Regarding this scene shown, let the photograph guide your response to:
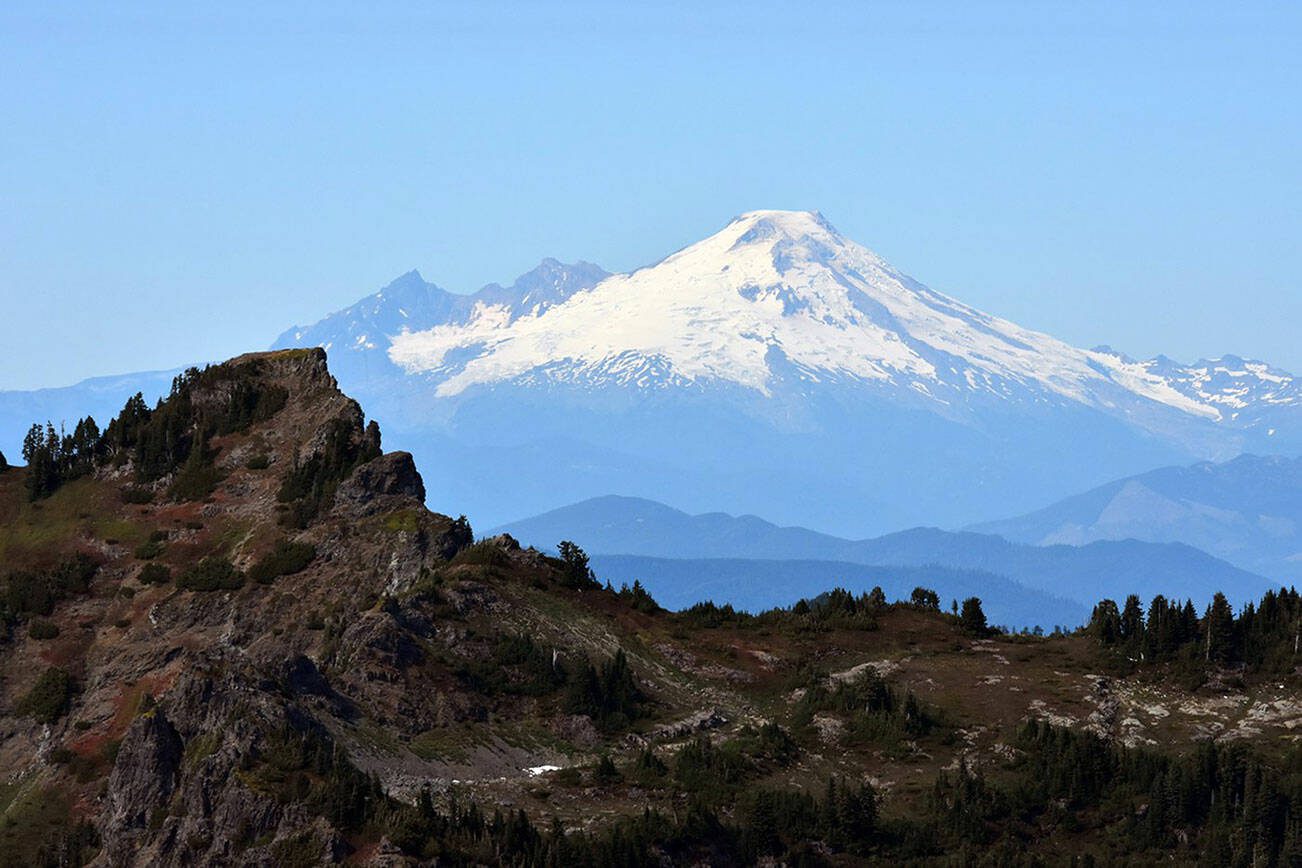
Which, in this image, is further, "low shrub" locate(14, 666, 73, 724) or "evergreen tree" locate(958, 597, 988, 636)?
"evergreen tree" locate(958, 597, 988, 636)

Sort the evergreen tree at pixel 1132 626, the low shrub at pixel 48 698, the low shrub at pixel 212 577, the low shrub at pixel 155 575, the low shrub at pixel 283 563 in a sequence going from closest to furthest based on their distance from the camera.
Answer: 1. the low shrub at pixel 48 698
2. the evergreen tree at pixel 1132 626
3. the low shrub at pixel 283 563
4. the low shrub at pixel 212 577
5. the low shrub at pixel 155 575

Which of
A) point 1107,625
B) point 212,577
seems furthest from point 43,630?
point 1107,625

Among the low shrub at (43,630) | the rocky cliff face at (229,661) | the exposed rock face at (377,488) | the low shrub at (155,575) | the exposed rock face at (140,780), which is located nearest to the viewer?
the rocky cliff face at (229,661)

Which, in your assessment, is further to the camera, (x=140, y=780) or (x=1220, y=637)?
(x=1220, y=637)

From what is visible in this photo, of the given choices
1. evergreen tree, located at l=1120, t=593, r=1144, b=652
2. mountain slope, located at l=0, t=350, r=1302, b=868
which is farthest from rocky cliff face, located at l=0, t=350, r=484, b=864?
evergreen tree, located at l=1120, t=593, r=1144, b=652

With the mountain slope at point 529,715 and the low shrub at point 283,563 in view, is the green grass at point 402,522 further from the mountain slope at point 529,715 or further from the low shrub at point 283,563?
the low shrub at point 283,563

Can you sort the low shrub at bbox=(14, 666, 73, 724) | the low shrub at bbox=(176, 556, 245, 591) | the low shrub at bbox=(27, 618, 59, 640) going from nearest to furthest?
the low shrub at bbox=(14, 666, 73, 724), the low shrub at bbox=(27, 618, 59, 640), the low shrub at bbox=(176, 556, 245, 591)

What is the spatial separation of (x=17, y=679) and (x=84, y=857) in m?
41.1

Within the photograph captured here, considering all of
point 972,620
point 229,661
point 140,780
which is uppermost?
point 972,620

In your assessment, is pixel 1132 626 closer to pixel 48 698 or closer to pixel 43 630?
pixel 48 698

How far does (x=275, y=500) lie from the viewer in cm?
19962

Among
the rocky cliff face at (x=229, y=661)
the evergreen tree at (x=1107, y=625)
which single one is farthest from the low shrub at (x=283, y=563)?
the evergreen tree at (x=1107, y=625)

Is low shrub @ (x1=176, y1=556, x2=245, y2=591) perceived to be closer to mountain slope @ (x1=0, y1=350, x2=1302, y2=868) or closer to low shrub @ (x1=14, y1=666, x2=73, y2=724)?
mountain slope @ (x1=0, y1=350, x2=1302, y2=868)

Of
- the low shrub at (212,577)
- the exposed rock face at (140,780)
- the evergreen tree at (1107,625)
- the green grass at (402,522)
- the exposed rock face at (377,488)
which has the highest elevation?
the exposed rock face at (377,488)
